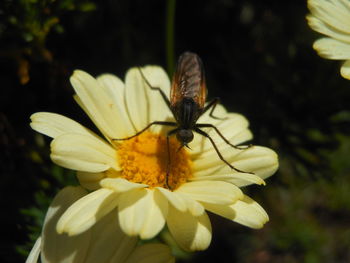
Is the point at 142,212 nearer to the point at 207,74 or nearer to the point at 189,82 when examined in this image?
the point at 189,82

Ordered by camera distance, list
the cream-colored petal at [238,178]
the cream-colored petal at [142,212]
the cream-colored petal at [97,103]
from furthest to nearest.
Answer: the cream-colored petal at [97,103] < the cream-colored petal at [238,178] < the cream-colored petal at [142,212]

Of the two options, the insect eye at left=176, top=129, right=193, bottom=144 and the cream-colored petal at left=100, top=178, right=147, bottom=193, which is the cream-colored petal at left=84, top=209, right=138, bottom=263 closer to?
the cream-colored petal at left=100, top=178, right=147, bottom=193

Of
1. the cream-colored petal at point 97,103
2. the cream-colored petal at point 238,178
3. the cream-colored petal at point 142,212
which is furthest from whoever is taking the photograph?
the cream-colored petal at point 97,103

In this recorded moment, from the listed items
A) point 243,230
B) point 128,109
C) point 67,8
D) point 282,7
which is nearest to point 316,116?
point 282,7

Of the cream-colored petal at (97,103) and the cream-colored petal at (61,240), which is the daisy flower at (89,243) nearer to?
the cream-colored petal at (61,240)

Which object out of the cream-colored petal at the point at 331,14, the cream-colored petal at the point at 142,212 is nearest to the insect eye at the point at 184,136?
the cream-colored petal at the point at 142,212

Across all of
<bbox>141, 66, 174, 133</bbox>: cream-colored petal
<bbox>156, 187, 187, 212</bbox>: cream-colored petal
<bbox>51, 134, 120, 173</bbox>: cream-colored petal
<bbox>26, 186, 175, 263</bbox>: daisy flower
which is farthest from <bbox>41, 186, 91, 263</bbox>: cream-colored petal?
<bbox>141, 66, 174, 133</bbox>: cream-colored petal

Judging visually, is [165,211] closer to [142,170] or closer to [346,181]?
[142,170]

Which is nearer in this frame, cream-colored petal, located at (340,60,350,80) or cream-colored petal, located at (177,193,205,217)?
cream-colored petal, located at (177,193,205,217)
